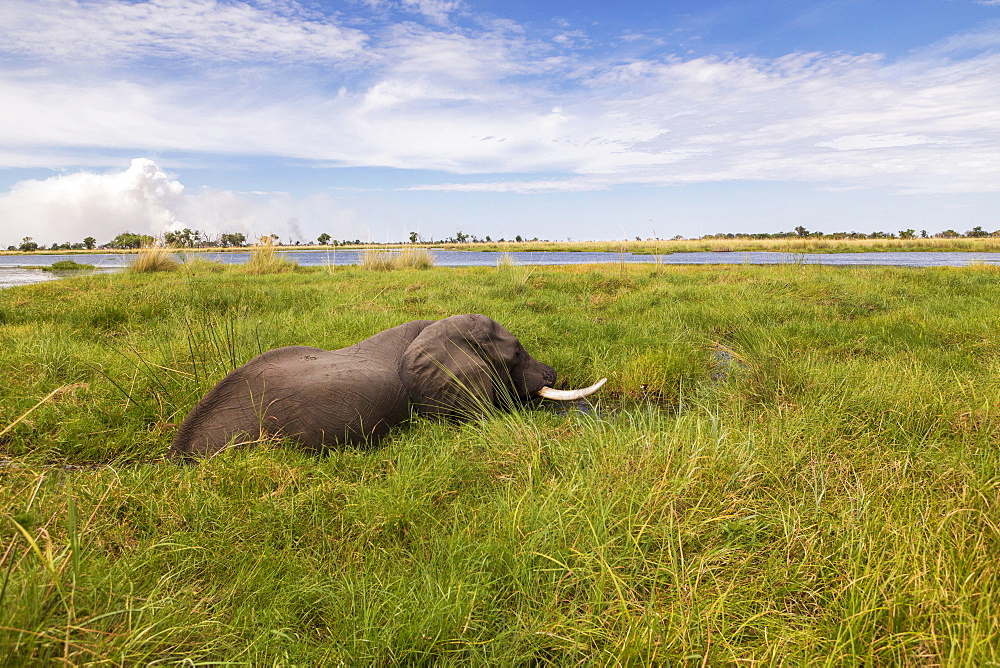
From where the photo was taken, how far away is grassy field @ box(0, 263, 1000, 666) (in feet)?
5.05

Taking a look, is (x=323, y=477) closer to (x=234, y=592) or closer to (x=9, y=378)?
(x=234, y=592)

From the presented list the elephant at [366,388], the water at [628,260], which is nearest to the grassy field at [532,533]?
the elephant at [366,388]

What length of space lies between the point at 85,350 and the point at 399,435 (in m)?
3.78

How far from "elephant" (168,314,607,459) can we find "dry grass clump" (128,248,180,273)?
39.5 feet

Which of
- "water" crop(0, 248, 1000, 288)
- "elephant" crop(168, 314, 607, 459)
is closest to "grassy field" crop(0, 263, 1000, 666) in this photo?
"elephant" crop(168, 314, 607, 459)

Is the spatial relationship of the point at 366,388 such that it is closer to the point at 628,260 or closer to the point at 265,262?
the point at 265,262

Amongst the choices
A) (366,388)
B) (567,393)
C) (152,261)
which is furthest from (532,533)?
(152,261)

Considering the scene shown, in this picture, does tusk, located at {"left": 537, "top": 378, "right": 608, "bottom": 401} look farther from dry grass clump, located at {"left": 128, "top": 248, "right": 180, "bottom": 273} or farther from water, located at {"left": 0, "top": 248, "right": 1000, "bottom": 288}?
dry grass clump, located at {"left": 128, "top": 248, "right": 180, "bottom": 273}

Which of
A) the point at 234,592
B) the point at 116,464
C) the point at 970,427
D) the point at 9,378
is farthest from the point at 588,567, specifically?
the point at 9,378

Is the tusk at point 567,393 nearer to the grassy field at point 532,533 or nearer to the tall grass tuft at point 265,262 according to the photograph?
the grassy field at point 532,533

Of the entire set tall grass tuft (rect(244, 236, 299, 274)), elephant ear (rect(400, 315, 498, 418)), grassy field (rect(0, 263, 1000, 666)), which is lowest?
grassy field (rect(0, 263, 1000, 666))

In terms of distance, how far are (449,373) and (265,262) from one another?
12959 mm

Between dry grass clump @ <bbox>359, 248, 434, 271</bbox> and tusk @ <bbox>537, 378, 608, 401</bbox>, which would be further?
dry grass clump @ <bbox>359, 248, 434, 271</bbox>

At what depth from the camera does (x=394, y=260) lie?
1625 cm
